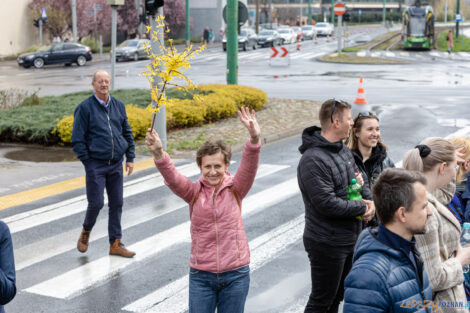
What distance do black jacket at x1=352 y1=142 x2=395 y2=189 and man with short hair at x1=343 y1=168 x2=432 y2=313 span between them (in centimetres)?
208

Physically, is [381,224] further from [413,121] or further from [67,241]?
[413,121]

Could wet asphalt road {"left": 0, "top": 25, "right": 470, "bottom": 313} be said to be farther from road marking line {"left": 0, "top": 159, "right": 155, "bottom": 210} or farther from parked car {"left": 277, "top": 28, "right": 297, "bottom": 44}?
parked car {"left": 277, "top": 28, "right": 297, "bottom": 44}

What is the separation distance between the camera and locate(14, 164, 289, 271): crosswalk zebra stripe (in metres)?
7.41

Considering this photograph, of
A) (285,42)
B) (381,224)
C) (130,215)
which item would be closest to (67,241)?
(130,215)

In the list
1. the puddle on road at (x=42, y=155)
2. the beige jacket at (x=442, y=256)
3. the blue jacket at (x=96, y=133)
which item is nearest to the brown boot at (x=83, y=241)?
the blue jacket at (x=96, y=133)

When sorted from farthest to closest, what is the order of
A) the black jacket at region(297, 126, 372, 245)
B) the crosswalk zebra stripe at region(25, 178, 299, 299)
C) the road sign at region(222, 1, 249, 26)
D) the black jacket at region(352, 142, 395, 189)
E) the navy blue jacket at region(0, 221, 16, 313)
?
the road sign at region(222, 1, 249, 26) → the crosswalk zebra stripe at region(25, 178, 299, 299) → the black jacket at region(352, 142, 395, 189) → the black jacket at region(297, 126, 372, 245) → the navy blue jacket at region(0, 221, 16, 313)

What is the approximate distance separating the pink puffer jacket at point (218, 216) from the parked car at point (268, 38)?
53483mm

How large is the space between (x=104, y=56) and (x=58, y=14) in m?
4.76

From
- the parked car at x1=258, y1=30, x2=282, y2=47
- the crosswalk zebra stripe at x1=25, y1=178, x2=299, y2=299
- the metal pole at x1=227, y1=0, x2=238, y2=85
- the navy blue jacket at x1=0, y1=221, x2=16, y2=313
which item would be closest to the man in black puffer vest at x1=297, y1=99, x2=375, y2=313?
the navy blue jacket at x1=0, y1=221, x2=16, y2=313

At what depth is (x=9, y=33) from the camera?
49.8m

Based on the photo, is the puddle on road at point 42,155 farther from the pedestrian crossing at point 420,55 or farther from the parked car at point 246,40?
the parked car at point 246,40

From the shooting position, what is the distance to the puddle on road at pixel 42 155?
13.0m

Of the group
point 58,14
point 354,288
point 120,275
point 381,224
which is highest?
point 58,14

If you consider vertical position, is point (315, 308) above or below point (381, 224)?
below
